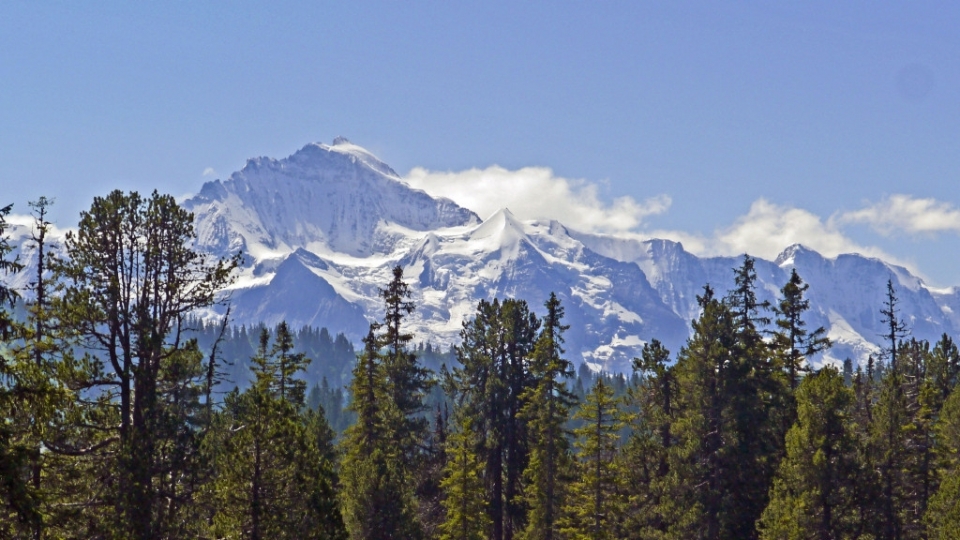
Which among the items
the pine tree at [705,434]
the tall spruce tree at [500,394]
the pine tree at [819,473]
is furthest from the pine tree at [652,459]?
the pine tree at [819,473]

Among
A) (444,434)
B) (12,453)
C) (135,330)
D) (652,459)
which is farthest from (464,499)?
(12,453)

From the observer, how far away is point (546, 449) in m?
48.8

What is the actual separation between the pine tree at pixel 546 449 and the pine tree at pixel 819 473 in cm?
1144

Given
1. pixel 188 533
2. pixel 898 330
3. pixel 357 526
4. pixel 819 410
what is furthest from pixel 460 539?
pixel 898 330

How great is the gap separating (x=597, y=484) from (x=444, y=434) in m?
12.5

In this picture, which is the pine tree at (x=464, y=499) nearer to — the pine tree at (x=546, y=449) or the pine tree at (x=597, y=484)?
the pine tree at (x=546, y=449)

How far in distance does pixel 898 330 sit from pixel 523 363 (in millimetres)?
23594

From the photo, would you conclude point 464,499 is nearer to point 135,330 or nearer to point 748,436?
point 748,436

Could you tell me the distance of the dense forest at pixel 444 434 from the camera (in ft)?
75.9

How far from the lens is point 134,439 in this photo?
2275 cm

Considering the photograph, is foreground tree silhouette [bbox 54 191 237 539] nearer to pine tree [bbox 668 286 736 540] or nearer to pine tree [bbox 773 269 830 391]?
pine tree [bbox 668 286 736 540]

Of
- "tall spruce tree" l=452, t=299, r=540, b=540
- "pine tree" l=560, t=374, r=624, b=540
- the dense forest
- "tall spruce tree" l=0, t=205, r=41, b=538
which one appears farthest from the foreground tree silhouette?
"tall spruce tree" l=452, t=299, r=540, b=540

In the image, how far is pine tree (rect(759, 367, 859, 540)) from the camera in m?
38.8

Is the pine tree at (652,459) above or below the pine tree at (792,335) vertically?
below
